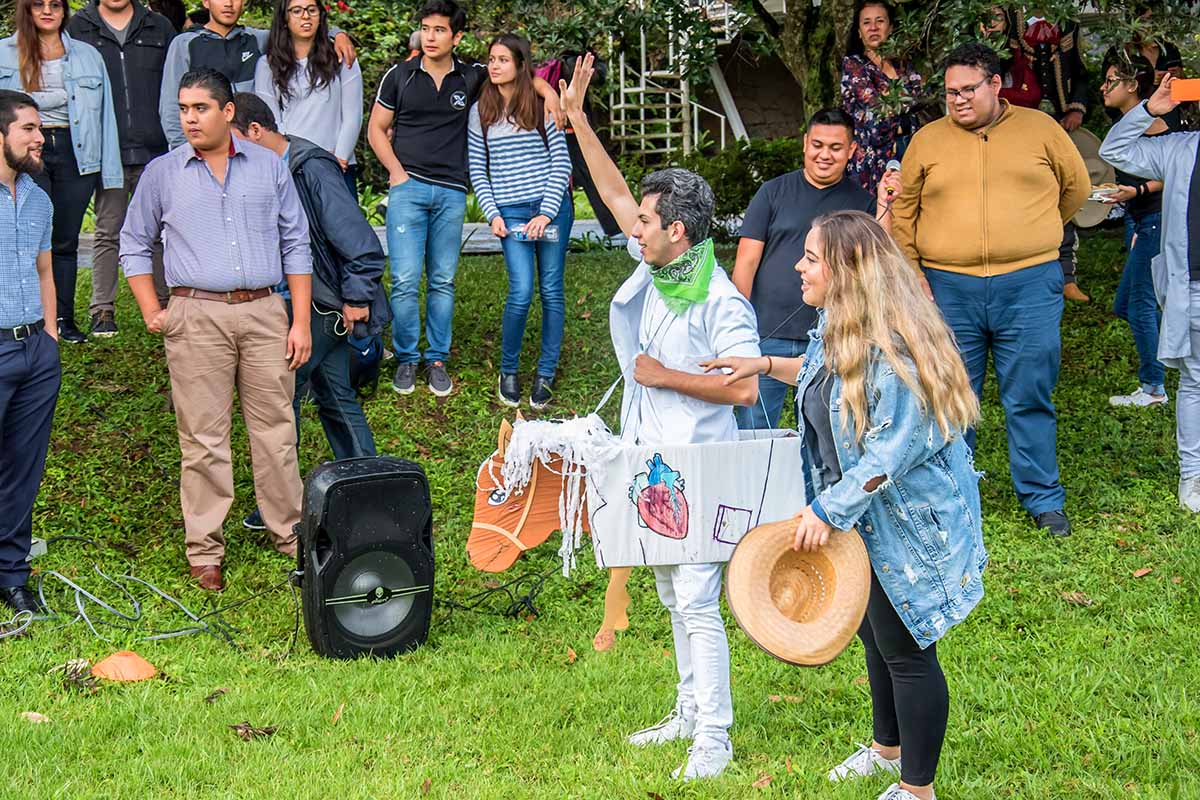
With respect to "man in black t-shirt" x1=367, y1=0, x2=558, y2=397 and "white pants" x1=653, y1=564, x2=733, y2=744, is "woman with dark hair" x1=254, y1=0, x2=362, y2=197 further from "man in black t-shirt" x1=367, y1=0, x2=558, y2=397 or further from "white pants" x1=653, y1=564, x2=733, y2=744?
"white pants" x1=653, y1=564, x2=733, y2=744

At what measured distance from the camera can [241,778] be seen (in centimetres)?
425

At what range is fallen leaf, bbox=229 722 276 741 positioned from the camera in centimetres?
462

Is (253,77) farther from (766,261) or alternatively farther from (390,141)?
(766,261)

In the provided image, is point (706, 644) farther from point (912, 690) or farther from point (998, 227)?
point (998, 227)

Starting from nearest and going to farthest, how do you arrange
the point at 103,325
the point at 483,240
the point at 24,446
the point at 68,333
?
1. the point at 24,446
2. the point at 68,333
3. the point at 103,325
4. the point at 483,240

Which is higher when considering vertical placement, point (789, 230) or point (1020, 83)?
point (1020, 83)

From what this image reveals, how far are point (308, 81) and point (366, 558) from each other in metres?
3.53

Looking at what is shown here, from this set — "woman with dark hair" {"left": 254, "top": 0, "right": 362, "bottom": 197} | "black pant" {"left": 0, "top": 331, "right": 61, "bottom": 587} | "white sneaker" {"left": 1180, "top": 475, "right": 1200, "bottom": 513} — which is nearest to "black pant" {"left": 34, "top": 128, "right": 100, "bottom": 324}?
"woman with dark hair" {"left": 254, "top": 0, "right": 362, "bottom": 197}

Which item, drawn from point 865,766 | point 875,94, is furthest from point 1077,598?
point 875,94

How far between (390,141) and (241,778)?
493 cm

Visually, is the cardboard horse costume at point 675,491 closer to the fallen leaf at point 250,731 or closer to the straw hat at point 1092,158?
the fallen leaf at point 250,731

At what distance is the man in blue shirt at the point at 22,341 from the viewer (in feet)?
18.5

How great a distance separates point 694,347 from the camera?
14.0 ft

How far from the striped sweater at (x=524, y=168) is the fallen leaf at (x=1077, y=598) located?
3714 millimetres
